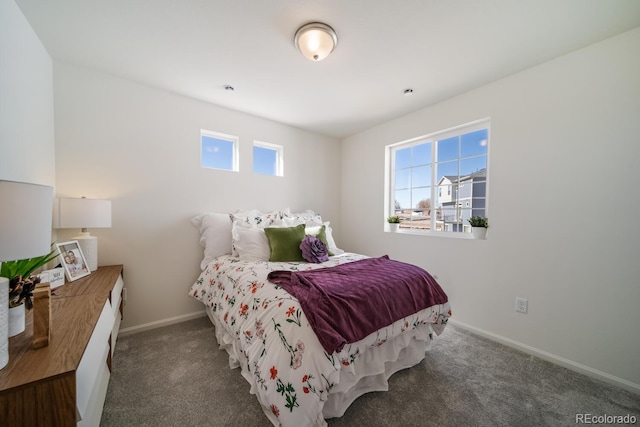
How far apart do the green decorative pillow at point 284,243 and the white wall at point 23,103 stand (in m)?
1.70

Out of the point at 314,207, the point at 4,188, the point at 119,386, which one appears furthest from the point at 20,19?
the point at 314,207

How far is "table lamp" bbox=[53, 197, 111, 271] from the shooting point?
1.75m

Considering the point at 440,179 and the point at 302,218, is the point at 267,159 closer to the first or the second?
the point at 302,218

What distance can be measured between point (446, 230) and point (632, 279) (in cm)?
133

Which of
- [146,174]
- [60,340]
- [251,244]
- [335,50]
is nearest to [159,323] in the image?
[251,244]

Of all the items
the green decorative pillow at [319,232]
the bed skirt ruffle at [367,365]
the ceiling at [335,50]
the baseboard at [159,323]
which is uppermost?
the ceiling at [335,50]

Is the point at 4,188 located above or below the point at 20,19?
below

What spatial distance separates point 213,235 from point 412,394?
2216mm

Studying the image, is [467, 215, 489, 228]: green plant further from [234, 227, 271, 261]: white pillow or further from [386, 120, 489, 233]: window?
[234, 227, 271, 261]: white pillow

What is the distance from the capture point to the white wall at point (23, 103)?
1321mm

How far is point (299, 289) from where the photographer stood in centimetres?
146

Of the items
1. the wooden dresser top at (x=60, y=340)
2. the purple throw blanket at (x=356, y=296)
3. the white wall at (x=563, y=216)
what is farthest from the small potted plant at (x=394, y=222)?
the wooden dresser top at (x=60, y=340)

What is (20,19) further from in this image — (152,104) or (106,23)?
(152,104)

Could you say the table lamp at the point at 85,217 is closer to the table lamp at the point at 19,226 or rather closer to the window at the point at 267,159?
the table lamp at the point at 19,226
